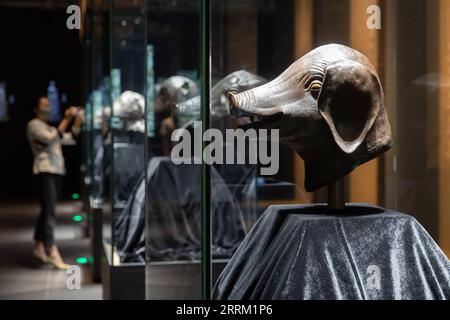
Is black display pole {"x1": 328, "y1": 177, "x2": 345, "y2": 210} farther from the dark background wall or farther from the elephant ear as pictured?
the dark background wall

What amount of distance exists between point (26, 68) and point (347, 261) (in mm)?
6133

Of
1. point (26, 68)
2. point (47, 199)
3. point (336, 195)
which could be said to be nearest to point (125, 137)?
point (47, 199)

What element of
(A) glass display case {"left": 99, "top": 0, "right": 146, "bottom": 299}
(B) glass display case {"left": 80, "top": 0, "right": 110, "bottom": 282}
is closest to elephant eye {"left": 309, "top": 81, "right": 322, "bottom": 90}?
(A) glass display case {"left": 99, "top": 0, "right": 146, "bottom": 299}

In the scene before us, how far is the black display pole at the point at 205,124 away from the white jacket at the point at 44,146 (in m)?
3.66

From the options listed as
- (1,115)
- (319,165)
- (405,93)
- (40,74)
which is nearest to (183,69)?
(405,93)

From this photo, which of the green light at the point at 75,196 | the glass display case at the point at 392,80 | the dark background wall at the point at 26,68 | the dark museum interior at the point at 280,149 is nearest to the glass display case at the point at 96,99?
the dark background wall at the point at 26,68

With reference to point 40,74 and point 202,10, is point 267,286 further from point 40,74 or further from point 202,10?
point 40,74

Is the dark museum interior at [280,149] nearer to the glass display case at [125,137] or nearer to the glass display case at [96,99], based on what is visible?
the glass display case at [125,137]

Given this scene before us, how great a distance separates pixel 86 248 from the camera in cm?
671

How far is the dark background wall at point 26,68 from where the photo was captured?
6.52 m

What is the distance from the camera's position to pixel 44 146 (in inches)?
205

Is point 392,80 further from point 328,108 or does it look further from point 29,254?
point 29,254

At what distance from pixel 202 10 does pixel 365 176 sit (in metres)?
0.73

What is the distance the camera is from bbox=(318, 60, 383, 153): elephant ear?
1669 millimetres
